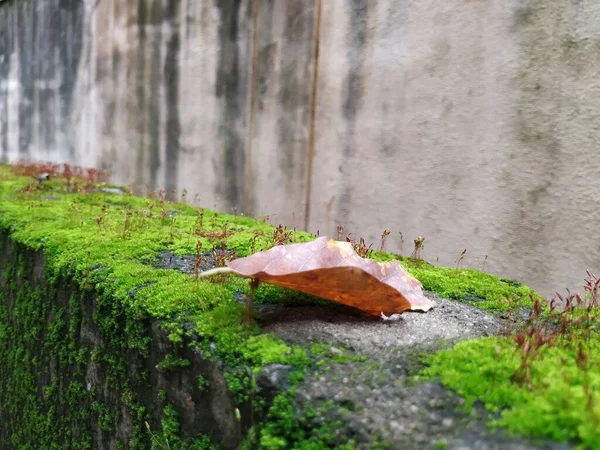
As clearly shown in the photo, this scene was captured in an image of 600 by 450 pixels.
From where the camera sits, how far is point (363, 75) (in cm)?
461

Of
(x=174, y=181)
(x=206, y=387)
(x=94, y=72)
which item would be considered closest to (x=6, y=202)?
(x=174, y=181)

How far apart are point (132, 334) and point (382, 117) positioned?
3.13 meters

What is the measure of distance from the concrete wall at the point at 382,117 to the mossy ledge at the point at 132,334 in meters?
1.06

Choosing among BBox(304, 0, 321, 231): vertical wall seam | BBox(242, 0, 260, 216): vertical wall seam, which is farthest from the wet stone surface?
BBox(242, 0, 260, 216): vertical wall seam

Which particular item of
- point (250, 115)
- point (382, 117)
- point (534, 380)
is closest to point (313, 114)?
point (382, 117)

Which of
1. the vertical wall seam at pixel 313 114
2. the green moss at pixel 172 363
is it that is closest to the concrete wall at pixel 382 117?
the vertical wall seam at pixel 313 114

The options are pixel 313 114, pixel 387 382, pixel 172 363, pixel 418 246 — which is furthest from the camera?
pixel 313 114

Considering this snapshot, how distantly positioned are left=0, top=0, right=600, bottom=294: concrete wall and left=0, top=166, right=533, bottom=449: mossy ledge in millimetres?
1065

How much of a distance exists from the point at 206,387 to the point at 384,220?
10.3ft

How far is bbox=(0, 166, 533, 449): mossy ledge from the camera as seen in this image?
154 cm

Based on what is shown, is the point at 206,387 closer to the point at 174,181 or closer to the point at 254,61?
the point at 254,61

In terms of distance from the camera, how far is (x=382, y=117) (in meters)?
4.47

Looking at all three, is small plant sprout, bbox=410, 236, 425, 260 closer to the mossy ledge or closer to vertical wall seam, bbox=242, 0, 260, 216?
the mossy ledge

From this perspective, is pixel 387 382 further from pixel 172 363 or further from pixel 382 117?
pixel 382 117
